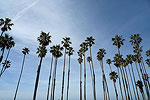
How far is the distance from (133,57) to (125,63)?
537 centimetres

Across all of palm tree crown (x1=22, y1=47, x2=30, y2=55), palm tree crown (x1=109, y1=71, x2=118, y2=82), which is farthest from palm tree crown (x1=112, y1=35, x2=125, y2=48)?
palm tree crown (x1=22, y1=47, x2=30, y2=55)

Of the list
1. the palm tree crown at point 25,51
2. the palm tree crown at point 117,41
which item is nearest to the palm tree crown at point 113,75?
the palm tree crown at point 117,41

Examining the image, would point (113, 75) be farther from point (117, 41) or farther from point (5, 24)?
point (5, 24)

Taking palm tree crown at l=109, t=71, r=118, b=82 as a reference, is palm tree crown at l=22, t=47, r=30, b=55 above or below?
above

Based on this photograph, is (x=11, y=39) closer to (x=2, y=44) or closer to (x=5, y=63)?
(x=2, y=44)

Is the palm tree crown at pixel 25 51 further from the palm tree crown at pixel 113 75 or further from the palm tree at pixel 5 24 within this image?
the palm tree crown at pixel 113 75

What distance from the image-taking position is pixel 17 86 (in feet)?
140

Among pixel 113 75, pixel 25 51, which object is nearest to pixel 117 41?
pixel 113 75

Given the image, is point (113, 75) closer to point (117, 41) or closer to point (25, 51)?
point (117, 41)

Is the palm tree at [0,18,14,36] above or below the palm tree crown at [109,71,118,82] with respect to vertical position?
above

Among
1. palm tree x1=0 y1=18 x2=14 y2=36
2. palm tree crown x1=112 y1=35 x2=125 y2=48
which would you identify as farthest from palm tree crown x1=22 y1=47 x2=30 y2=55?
palm tree crown x1=112 y1=35 x2=125 y2=48

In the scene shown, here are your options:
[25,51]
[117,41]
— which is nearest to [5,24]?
[25,51]

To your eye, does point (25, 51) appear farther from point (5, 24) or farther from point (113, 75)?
point (113, 75)

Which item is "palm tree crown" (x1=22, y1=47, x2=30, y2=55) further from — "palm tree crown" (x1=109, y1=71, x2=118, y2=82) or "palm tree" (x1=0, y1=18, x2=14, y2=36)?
"palm tree crown" (x1=109, y1=71, x2=118, y2=82)
